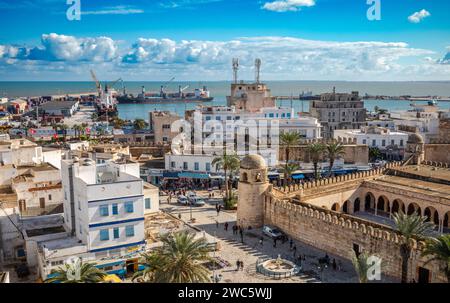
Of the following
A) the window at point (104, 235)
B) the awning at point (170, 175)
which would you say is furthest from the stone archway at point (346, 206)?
the window at point (104, 235)

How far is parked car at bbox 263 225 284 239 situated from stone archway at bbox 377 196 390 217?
11.2 meters

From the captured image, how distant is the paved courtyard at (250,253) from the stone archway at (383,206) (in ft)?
36.8

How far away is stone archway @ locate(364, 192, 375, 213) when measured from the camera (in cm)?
3628

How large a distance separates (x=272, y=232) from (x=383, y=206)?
12365 mm

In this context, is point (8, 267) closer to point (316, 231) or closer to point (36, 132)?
point (316, 231)

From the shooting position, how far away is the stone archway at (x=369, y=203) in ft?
119

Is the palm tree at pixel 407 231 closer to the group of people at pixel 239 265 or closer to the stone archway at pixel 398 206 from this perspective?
the group of people at pixel 239 265

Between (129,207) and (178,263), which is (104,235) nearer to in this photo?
(129,207)

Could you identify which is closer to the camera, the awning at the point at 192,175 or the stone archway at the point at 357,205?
the stone archway at the point at 357,205

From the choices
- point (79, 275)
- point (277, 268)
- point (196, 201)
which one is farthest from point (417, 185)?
point (79, 275)

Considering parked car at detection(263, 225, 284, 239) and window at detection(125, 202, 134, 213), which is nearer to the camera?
window at detection(125, 202, 134, 213)

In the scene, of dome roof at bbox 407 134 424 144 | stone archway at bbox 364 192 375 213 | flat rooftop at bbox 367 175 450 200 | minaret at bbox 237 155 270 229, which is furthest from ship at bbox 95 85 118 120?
minaret at bbox 237 155 270 229

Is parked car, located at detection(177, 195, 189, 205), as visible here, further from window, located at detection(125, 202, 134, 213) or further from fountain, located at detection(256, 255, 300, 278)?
fountain, located at detection(256, 255, 300, 278)
